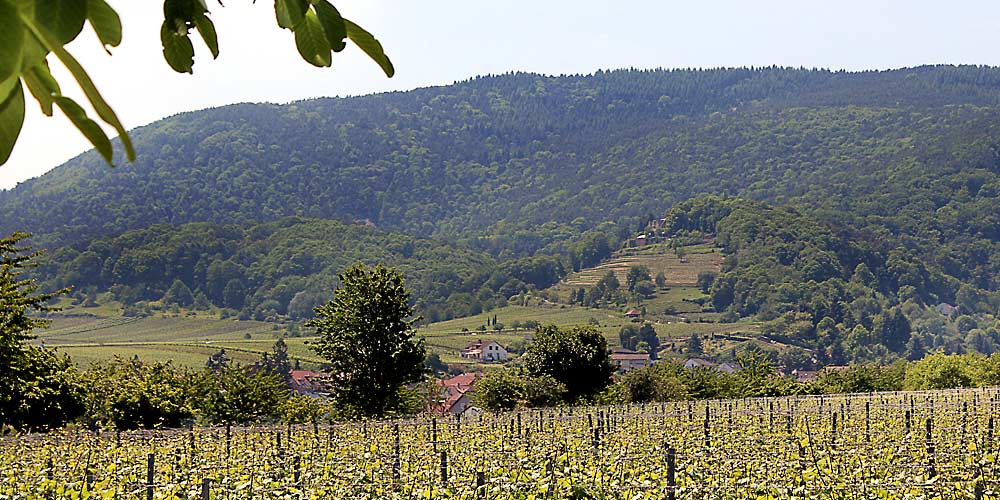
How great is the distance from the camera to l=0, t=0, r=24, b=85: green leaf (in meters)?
0.64

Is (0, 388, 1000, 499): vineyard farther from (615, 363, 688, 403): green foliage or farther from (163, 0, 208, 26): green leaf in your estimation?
(615, 363, 688, 403): green foliage

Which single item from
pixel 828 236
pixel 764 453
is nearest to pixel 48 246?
pixel 828 236

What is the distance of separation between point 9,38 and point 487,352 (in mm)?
123309

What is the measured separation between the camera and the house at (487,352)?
122375 millimetres

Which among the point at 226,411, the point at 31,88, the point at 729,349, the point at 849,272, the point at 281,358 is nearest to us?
the point at 31,88

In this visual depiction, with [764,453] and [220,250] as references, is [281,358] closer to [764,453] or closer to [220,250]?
→ [764,453]

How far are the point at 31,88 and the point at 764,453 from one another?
1608 centimetres

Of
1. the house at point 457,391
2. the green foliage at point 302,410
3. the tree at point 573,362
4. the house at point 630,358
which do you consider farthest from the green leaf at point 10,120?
the house at point 630,358

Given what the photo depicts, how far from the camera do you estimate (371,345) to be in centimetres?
3484

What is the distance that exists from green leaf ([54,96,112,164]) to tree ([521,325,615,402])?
43772 millimetres

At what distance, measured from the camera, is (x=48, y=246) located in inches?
7485

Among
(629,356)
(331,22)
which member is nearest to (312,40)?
(331,22)

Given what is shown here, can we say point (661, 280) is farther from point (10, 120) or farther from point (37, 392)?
point (10, 120)

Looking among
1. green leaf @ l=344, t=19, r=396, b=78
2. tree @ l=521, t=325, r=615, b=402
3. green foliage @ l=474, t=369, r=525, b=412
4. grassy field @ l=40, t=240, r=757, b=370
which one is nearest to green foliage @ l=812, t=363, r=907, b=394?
tree @ l=521, t=325, r=615, b=402
